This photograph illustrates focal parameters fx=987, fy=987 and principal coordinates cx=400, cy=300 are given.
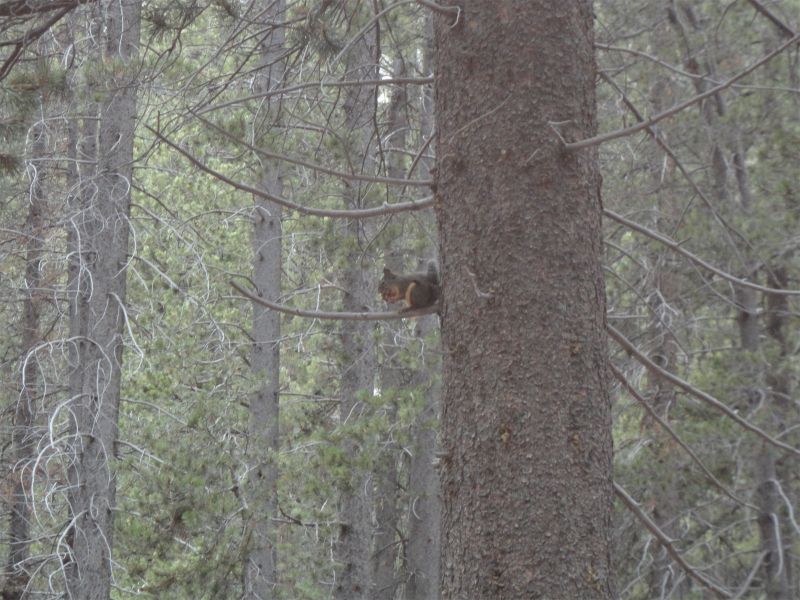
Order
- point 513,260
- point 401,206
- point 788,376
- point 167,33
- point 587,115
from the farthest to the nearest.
Result: 1. point 788,376
2. point 167,33
3. point 401,206
4. point 587,115
5. point 513,260

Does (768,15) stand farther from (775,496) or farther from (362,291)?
(362,291)

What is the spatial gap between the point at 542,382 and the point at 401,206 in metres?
0.97

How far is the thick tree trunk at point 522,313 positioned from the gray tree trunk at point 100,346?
19.7 ft

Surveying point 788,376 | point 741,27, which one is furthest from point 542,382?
point 741,27

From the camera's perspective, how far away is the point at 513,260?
3172 millimetres

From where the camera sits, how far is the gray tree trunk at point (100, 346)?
28.7ft

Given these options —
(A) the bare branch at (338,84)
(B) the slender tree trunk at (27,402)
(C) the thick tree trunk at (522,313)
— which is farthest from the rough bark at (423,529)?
(C) the thick tree trunk at (522,313)

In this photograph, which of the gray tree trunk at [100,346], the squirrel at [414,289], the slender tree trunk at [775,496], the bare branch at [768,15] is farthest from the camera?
the gray tree trunk at [100,346]

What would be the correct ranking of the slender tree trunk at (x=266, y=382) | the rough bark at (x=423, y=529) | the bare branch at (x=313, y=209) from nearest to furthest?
the bare branch at (x=313, y=209)
the slender tree trunk at (x=266, y=382)
the rough bark at (x=423, y=529)

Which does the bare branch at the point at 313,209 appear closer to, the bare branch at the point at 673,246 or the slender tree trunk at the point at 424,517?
the bare branch at the point at 673,246

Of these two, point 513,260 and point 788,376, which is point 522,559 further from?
point 788,376

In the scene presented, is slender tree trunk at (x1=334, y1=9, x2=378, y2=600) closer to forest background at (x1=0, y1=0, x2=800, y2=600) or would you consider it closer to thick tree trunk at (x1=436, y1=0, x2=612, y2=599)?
forest background at (x1=0, y1=0, x2=800, y2=600)

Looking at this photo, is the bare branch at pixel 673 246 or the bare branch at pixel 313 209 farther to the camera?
the bare branch at pixel 673 246

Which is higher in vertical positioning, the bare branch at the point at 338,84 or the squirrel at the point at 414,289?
the bare branch at the point at 338,84
